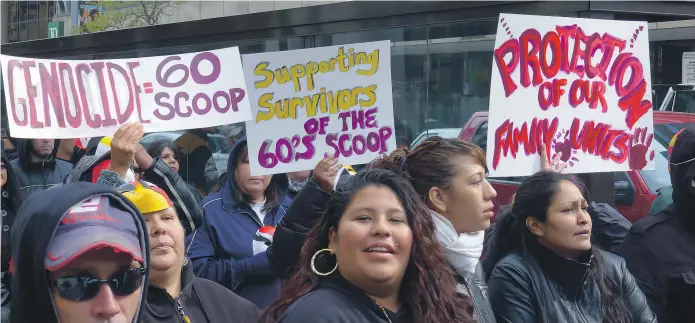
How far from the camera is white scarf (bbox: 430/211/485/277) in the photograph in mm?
3346

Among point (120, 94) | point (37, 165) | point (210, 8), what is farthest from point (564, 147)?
point (210, 8)

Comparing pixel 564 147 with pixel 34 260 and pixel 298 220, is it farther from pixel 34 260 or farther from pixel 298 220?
pixel 34 260

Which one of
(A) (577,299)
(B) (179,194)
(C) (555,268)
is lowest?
(A) (577,299)

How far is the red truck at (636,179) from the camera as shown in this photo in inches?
273

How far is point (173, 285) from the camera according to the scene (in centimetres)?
283

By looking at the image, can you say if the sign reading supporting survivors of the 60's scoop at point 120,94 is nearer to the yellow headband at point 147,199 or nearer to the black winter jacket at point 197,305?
the yellow headband at point 147,199

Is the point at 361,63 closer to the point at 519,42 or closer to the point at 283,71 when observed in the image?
the point at 283,71

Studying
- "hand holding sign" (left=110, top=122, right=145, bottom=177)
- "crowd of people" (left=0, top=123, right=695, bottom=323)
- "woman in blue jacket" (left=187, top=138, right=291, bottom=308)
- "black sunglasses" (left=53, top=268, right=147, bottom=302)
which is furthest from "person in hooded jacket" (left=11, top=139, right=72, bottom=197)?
"black sunglasses" (left=53, top=268, right=147, bottom=302)

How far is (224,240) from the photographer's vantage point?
4.49 metres

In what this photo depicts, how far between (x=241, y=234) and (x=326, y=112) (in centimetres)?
80

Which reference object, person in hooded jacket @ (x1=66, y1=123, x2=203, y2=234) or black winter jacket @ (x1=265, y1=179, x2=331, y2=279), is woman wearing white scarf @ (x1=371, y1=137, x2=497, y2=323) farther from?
person in hooded jacket @ (x1=66, y1=123, x2=203, y2=234)

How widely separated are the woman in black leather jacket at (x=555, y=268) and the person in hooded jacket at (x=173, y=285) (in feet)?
4.11

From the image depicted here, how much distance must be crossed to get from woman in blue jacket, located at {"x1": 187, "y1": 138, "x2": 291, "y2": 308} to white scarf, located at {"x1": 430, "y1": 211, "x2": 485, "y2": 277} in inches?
38.2

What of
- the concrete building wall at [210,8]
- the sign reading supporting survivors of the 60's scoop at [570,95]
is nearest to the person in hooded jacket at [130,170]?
the sign reading supporting survivors of the 60's scoop at [570,95]
